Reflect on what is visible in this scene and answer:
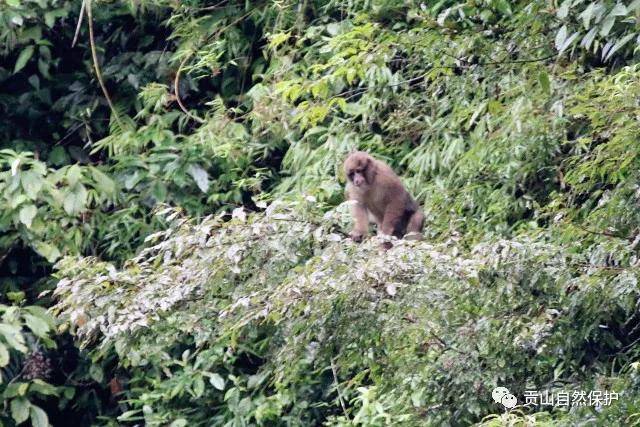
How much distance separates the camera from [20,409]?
7879 mm

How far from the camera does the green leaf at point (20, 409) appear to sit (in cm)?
784

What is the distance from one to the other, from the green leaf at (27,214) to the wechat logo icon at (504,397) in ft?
10.6

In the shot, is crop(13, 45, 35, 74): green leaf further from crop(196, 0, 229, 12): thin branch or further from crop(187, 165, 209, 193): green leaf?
crop(187, 165, 209, 193): green leaf

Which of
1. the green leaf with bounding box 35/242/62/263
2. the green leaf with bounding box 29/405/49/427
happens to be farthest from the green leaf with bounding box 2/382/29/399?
the green leaf with bounding box 35/242/62/263

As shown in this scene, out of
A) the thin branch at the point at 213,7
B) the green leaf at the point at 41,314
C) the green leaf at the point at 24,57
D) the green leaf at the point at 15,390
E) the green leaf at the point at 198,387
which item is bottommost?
the green leaf at the point at 15,390

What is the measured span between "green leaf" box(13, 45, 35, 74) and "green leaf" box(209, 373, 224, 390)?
8.02ft

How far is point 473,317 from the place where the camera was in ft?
17.7

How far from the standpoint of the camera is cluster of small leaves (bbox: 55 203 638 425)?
5.12 m

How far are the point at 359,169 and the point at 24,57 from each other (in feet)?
8.84

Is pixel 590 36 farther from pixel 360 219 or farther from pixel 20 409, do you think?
pixel 20 409

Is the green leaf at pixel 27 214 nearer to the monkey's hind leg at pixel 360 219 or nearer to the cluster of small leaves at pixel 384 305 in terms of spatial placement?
the cluster of small leaves at pixel 384 305

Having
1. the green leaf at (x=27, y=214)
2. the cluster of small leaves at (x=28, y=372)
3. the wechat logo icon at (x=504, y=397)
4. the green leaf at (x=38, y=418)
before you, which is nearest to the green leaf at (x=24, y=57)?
the green leaf at (x=27, y=214)

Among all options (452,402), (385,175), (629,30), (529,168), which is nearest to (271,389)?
(385,175)

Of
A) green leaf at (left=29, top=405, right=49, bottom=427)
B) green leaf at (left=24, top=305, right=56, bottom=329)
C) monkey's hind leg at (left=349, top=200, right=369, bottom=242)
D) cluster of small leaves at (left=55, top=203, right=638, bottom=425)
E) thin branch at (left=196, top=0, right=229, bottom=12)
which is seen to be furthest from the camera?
thin branch at (left=196, top=0, right=229, bottom=12)
